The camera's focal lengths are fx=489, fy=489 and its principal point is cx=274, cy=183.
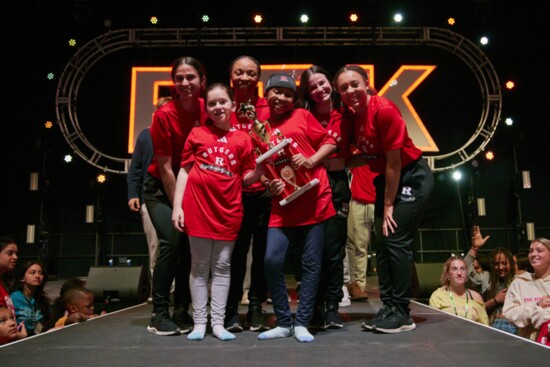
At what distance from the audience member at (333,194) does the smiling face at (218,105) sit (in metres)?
0.45

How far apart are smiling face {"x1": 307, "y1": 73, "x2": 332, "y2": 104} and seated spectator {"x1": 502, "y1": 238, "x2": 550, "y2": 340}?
62.9 inches

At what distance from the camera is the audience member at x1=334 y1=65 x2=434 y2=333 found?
243cm

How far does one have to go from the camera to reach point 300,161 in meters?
2.39

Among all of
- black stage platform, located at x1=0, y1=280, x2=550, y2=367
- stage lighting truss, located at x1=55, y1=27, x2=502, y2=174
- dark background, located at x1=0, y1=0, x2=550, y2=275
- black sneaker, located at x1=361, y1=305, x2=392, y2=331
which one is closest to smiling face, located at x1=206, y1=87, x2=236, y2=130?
black stage platform, located at x1=0, y1=280, x2=550, y2=367

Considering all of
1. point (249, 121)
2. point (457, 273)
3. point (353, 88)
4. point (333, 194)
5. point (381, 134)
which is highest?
point (353, 88)

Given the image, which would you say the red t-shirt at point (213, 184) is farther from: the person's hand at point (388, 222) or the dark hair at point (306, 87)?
the person's hand at point (388, 222)

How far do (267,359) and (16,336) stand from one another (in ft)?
6.06

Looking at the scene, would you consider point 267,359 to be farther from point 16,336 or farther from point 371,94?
point 16,336

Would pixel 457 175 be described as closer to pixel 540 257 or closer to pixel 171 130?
pixel 540 257

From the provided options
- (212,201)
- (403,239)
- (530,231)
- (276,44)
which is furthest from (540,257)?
(276,44)

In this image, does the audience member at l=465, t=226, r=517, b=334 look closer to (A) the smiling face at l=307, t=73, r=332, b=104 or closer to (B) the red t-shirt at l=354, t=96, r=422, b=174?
(B) the red t-shirt at l=354, t=96, r=422, b=174

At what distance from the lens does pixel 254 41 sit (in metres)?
A: 7.57

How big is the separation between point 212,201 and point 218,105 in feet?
1.59

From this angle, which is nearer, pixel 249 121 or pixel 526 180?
pixel 249 121
